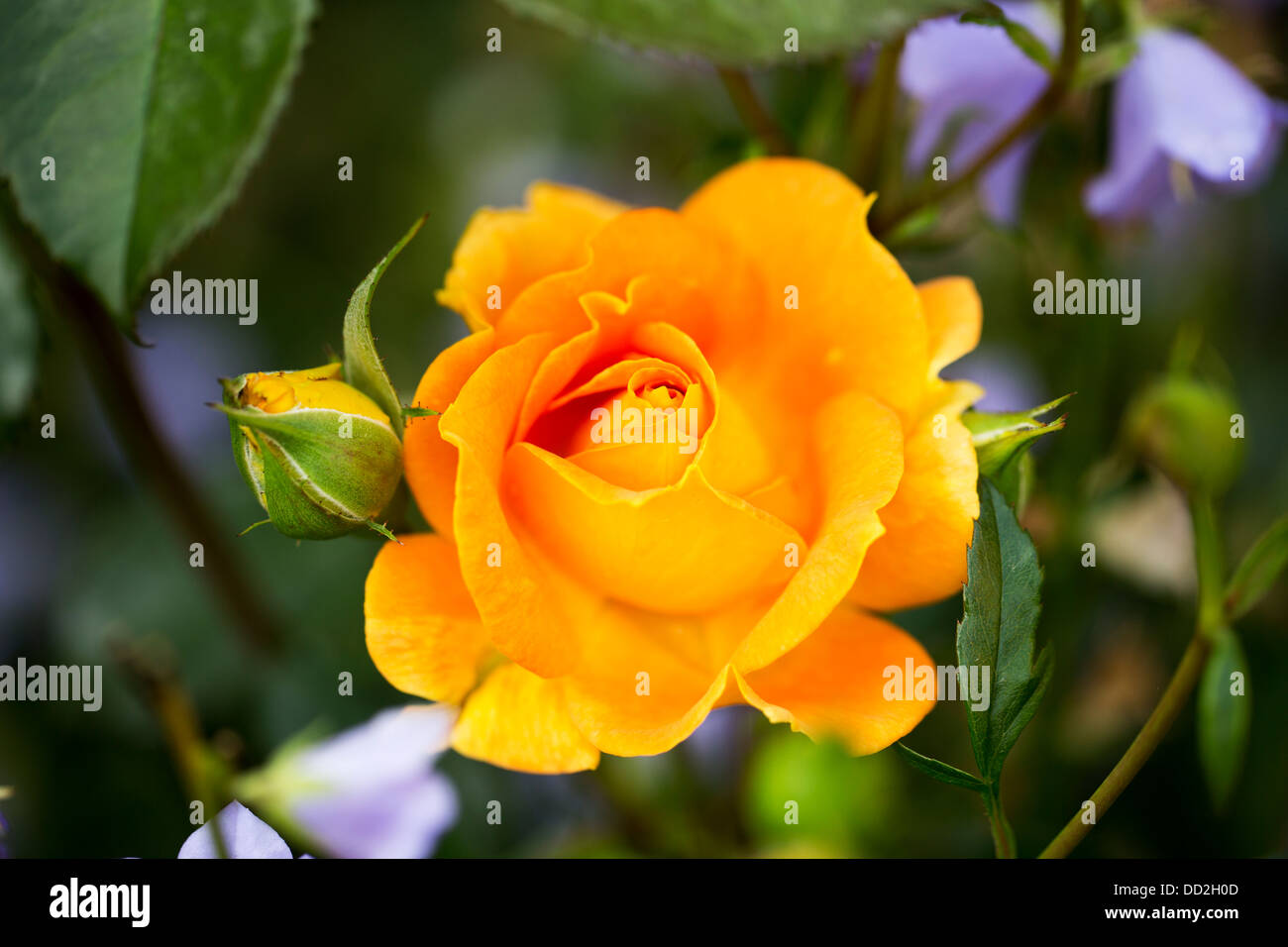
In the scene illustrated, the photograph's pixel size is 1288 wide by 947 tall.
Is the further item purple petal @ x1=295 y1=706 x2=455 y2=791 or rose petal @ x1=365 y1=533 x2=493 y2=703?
purple petal @ x1=295 y1=706 x2=455 y2=791

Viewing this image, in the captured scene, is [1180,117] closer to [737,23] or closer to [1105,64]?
[1105,64]

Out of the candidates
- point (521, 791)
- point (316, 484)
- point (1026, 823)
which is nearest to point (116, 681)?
point (521, 791)

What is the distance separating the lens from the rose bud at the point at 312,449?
37 cm

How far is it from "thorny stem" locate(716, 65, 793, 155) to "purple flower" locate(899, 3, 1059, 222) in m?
0.08

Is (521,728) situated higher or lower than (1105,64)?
lower

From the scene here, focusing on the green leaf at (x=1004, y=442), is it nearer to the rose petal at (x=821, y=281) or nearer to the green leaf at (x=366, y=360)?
the rose petal at (x=821, y=281)


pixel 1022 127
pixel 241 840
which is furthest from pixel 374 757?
pixel 1022 127

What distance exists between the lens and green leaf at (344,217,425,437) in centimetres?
38

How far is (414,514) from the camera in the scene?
18.1 inches

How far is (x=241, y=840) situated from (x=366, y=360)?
0.69 ft

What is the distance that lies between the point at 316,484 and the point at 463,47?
97 cm

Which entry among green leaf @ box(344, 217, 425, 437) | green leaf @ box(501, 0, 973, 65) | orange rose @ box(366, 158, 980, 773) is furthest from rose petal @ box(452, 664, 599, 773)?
green leaf @ box(501, 0, 973, 65)

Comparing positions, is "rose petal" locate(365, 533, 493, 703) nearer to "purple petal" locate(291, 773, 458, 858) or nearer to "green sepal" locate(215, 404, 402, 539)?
"green sepal" locate(215, 404, 402, 539)
